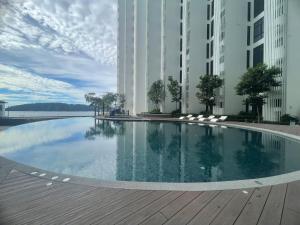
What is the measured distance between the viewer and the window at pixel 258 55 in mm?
22325

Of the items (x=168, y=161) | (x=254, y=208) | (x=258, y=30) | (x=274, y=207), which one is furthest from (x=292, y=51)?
(x=254, y=208)

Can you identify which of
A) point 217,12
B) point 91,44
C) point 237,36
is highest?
point 217,12

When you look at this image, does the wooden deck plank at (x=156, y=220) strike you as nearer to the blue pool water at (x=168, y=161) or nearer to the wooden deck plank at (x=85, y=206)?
the wooden deck plank at (x=85, y=206)

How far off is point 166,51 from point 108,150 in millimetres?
28161

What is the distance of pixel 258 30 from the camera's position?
23.2 metres

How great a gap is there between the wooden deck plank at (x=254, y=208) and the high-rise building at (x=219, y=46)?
17488 mm

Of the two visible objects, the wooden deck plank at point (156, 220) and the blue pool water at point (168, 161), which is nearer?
the wooden deck plank at point (156, 220)

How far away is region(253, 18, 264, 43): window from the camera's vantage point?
22.4m

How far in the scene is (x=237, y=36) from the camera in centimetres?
2445

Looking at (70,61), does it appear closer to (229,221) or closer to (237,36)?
(237,36)

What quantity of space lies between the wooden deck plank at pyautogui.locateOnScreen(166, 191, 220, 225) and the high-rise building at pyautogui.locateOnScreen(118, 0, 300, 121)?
18.1m

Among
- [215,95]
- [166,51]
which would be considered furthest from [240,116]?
[166,51]

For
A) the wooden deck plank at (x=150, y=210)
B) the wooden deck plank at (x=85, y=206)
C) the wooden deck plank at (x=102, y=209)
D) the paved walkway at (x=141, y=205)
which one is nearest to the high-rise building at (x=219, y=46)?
the paved walkway at (x=141, y=205)

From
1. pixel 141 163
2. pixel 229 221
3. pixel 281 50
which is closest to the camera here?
pixel 229 221
